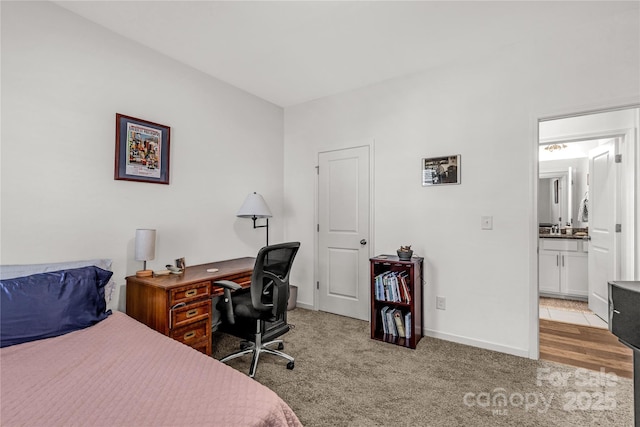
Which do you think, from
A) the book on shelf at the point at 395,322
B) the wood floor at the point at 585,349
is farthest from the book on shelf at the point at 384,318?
→ the wood floor at the point at 585,349

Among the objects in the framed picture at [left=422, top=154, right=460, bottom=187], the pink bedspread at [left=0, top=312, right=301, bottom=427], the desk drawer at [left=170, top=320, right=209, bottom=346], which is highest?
the framed picture at [left=422, top=154, right=460, bottom=187]

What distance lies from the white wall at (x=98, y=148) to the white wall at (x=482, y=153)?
68.2 inches

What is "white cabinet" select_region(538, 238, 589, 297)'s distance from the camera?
4266 millimetres

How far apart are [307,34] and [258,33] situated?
0.41 metres

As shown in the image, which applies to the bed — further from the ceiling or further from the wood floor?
the wood floor

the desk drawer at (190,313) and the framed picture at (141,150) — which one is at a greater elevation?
the framed picture at (141,150)

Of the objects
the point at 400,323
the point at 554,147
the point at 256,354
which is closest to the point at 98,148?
the point at 256,354

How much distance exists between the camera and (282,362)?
7.96ft

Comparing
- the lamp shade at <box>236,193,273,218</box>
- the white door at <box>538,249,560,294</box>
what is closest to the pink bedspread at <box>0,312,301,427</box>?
the lamp shade at <box>236,193,273,218</box>

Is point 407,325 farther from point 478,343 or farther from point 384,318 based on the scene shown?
point 478,343

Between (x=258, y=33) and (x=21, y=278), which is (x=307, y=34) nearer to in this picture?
(x=258, y=33)

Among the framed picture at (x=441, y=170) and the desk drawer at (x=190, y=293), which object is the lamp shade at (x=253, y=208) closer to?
the desk drawer at (x=190, y=293)

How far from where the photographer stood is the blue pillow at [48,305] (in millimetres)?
1511

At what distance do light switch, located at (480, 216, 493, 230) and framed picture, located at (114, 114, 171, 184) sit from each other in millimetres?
3014
